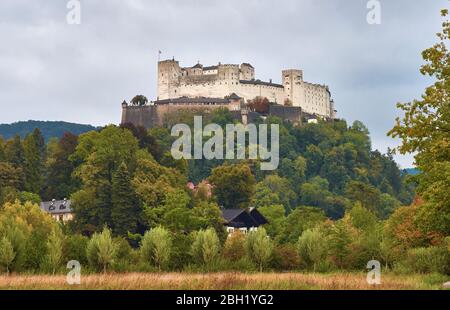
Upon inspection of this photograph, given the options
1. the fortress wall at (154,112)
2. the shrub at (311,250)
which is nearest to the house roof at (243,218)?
the shrub at (311,250)

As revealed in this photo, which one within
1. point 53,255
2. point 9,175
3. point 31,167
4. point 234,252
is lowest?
point 53,255

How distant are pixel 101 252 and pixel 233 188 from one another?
70.7m

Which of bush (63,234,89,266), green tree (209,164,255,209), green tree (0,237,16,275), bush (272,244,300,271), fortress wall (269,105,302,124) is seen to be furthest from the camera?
fortress wall (269,105,302,124)

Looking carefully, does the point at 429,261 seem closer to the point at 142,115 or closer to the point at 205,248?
the point at 205,248

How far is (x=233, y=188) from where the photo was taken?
108312 millimetres

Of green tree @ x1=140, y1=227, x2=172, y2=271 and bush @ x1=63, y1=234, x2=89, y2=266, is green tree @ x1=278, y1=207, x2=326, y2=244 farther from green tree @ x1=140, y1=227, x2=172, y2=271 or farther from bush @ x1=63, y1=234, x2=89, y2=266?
bush @ x1=63, y1=234, x2=89, y2=266

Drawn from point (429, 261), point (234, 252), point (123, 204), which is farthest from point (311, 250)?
point (123, 204)

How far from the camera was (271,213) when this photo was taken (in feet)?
364

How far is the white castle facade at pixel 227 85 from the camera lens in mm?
191750

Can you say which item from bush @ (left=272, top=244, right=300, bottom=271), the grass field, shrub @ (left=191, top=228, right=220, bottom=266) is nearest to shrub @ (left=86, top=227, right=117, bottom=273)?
shrub @ (left=191, top=228, right=220, bottom=266)

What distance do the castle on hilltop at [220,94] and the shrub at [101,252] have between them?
137449mm

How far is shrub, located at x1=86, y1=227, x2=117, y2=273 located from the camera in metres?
37.9

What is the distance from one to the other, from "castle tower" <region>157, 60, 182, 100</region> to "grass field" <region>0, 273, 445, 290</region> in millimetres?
162540
